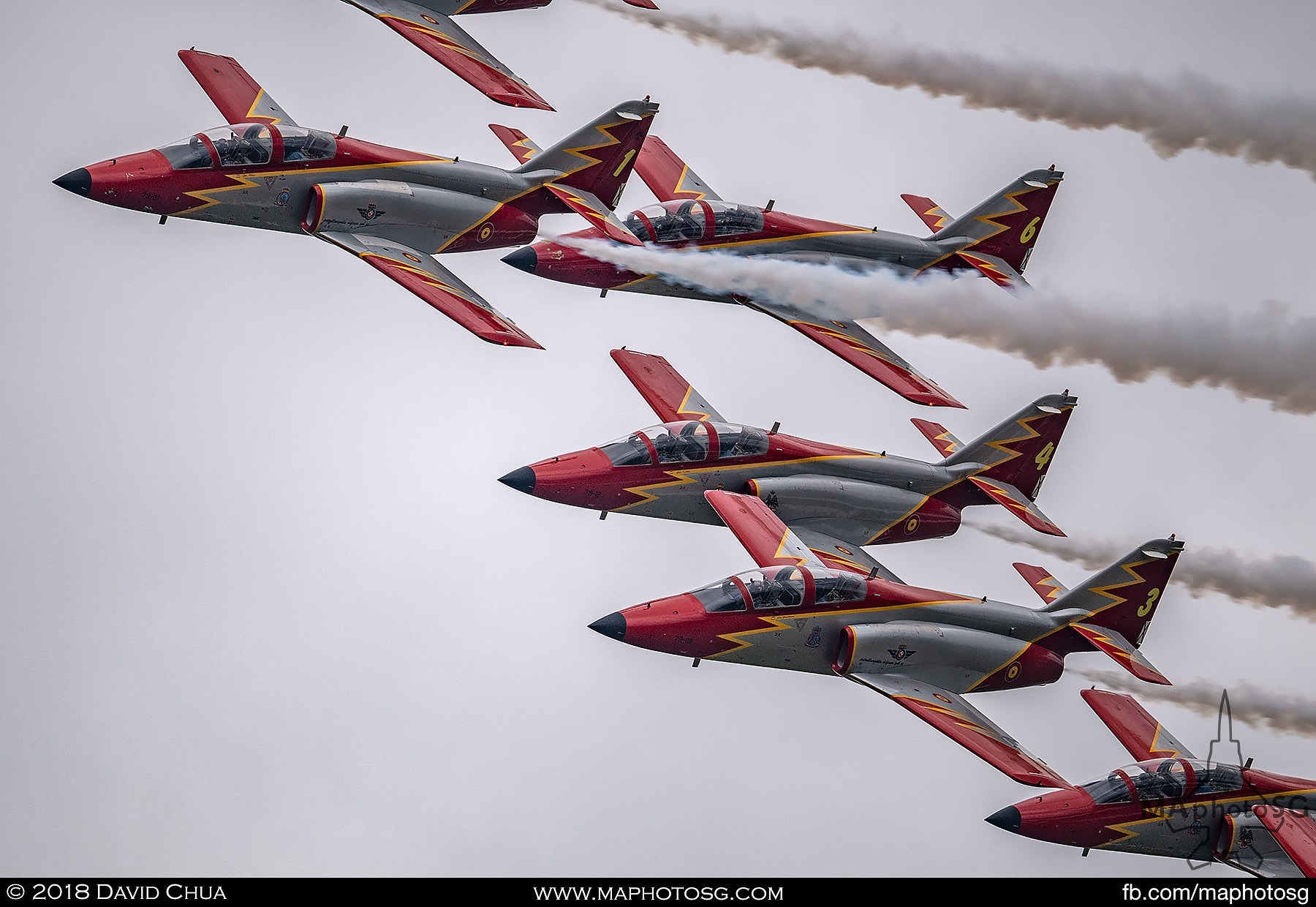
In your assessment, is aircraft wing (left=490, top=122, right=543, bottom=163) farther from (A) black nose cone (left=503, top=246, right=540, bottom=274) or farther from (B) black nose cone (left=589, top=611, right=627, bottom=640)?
(B) black nose cone (left=589, top=611, right=627, bottom=640)

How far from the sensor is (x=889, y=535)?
4447 cm

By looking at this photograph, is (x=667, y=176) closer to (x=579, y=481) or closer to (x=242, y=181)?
(x=579, y=481)

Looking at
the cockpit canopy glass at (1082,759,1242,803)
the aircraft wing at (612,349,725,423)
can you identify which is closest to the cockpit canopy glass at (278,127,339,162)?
the aircraft wing at (612,349,725,423)

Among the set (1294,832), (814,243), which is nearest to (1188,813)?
(1294,832)

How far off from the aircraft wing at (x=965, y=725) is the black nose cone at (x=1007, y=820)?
0.59 meters

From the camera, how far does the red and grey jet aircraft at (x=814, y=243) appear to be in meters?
45.3

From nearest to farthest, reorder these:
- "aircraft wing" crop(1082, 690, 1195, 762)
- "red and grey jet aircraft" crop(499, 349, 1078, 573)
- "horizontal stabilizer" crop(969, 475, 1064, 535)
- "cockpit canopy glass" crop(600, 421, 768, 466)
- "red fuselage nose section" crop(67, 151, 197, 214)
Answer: "aircraft wing" crop(1082, 690, 1195, 762) → "red fuselage nose section" crop(67, 151, 197, 214) → "red and grey jet aircraft" crop(499, 349, 1078, 573) → "cockpit canopy glass" crop(600, 421, 768, 466) → "horizontal stabilizer" crop(969, 475, 1064, 535)

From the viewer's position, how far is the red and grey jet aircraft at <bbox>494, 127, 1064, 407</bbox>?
45.3m

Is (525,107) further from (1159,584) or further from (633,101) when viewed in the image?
(1159,584)

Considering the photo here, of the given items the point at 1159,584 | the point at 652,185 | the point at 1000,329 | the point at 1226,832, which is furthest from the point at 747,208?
the point at 1226,832

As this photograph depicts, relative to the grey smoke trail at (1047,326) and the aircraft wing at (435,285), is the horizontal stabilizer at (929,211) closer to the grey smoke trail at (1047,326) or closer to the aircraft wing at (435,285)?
the grey smoke trail at (1047,326)

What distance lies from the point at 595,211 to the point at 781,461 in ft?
21.7

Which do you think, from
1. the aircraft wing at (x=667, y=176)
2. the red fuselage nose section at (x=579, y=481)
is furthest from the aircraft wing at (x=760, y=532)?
the aircraft wing at (x=667, y=176)

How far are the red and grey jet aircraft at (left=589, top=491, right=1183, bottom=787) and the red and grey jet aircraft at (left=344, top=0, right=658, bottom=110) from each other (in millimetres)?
10870
